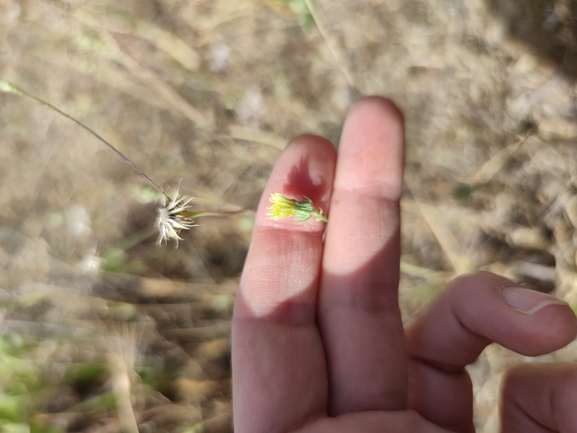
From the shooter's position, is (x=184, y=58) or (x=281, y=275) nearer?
(x=281, y=275)

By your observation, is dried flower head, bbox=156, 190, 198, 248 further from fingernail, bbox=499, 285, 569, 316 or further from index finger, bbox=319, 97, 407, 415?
fingernail, bbox=499, 285, 569, 316

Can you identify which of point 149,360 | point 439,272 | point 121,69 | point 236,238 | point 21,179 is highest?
point 121,69

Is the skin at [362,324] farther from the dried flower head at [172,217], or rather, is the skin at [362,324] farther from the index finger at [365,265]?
the dried flower head at [172,217]

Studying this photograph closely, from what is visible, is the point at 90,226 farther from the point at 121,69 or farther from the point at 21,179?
the point at 121,69

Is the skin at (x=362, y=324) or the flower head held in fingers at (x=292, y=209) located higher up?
the flower head held in fingers at (x=292, y=209)

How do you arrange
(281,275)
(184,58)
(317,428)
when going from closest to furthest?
(317,428)
(281,275)
(184,58)

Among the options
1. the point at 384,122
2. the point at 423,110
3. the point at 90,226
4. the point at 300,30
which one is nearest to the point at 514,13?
the point at 423,110

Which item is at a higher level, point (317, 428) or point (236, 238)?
point (236, 238)

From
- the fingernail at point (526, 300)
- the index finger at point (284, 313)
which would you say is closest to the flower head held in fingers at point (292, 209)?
the index finger at point (284, 313)
